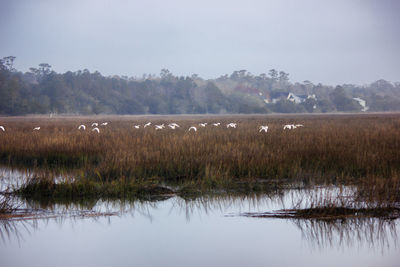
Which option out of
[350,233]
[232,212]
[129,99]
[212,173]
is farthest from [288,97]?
[350,233]

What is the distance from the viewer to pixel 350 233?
7.61 m

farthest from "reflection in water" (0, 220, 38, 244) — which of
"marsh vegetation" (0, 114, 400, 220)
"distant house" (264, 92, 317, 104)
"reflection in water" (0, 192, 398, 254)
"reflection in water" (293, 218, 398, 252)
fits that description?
"distant house" (264, 92, 317, 104)

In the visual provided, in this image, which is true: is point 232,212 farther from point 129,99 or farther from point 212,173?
point 129,99

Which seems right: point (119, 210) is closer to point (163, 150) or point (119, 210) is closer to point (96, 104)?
point (163, 150)

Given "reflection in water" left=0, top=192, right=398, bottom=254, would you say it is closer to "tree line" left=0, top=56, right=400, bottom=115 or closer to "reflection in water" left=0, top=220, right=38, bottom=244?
"reflection in water" left=0, top=220, right=38, bottom=244

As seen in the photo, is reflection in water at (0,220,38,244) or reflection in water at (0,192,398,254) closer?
reflection in water at (0,192,398,254)

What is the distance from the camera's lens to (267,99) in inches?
4395

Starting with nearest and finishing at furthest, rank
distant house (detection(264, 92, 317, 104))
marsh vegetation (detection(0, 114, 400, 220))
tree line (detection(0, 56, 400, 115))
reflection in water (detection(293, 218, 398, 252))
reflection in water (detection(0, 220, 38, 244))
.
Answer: reflection in water (detection(293, 218, 398, 252)) < reflection in water (detection(0, 220, 38, 244)) < marsh vegetation (detection(0, 114, 400, 220)) < tree line (detection(0, 56, 400, 115)) < distant house (detection(264, 92, 317, 104))

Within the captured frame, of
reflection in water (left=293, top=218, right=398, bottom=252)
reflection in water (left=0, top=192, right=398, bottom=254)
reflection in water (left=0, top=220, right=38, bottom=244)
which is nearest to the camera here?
reflection in water (left=293, top=218, right=398, bottom=252)

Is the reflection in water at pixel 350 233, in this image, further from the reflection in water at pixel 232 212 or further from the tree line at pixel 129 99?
the tree line at pixel 129 99

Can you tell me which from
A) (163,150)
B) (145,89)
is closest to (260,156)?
(163,150)

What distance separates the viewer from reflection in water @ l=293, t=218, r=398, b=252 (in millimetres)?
7219

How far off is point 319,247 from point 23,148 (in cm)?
1372

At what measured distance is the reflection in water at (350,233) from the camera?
23.7 feet
